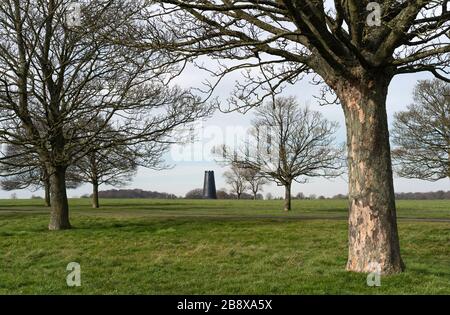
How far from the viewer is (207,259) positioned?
1050 cm

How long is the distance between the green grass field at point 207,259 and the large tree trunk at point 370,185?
0.38 meters

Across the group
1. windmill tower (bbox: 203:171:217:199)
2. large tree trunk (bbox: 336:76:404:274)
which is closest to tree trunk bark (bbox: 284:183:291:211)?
large tree trunk (bbox: 336:76:404:274)

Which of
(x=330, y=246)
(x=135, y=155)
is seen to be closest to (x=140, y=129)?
(x=135, y=155)

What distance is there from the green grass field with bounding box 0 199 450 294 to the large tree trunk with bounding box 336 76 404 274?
384mm

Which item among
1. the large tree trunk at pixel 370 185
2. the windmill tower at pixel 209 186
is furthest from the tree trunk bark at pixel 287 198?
the windmill tower at pixel 209 186

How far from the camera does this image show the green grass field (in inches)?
288

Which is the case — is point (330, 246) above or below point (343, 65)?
below

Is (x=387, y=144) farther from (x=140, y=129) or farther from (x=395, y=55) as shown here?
(x=140, y=129)

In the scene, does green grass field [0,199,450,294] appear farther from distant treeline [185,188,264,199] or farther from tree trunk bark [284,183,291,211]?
distant treeline [185,188,264,199]

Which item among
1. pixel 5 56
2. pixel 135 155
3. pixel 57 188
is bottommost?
pixel 57 188

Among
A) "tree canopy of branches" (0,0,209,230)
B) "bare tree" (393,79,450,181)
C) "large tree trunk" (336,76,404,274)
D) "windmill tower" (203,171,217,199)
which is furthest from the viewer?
"windmill tower" (203,171,217,199)

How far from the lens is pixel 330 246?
13109mm
